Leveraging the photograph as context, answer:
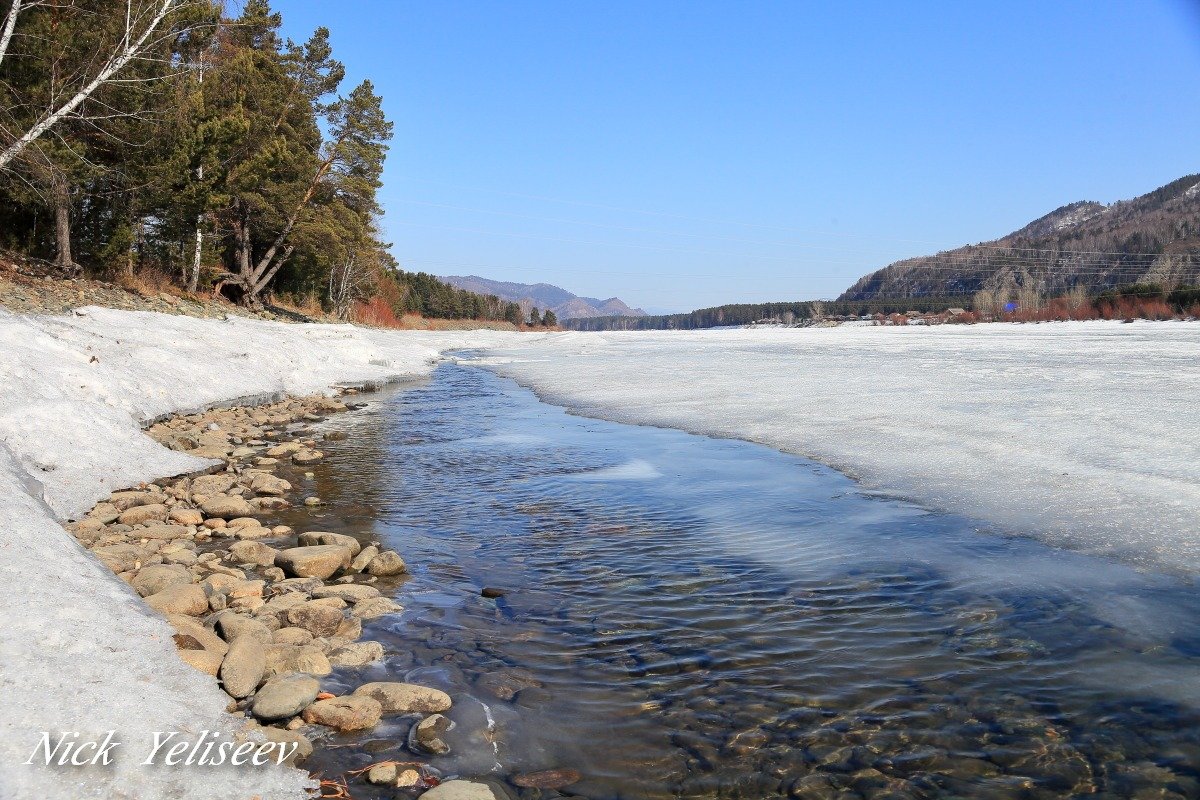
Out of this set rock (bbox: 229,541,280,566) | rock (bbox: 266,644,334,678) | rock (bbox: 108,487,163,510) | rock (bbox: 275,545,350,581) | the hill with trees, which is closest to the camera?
rock (bbox: 266,644,334,678)

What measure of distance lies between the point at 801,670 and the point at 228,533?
13.6ft

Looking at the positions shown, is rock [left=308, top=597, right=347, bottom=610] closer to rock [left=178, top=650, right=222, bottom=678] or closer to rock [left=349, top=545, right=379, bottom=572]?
rock [left=349, top=545, right=379, bottom=572]

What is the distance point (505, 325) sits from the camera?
11938 cm

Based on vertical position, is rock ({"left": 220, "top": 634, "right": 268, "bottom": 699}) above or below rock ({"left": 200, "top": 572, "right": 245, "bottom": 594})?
above

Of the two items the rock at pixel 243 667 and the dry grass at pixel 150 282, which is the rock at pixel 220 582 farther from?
the dry grass at pixel 150 282

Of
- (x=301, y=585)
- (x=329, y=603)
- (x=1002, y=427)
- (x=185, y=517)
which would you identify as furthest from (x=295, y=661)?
(x=1002, y=427)

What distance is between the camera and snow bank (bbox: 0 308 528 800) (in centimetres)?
206

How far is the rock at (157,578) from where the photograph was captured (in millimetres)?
3723

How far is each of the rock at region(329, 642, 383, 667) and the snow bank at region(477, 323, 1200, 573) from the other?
167 inches

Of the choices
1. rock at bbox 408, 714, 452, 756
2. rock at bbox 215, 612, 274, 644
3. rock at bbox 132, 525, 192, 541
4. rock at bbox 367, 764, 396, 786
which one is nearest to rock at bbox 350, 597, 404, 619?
rock at bbox 215, 612, 274, 644

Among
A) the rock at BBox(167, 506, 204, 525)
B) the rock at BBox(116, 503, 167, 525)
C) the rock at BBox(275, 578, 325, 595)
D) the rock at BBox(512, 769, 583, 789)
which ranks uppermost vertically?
the rock at BBox(116, 503, 167, 525)

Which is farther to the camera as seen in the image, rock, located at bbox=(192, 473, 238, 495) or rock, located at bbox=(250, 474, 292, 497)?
rock, located at bbox=(250, 474, 292, 497)

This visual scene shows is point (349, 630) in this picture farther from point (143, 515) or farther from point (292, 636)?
point (143, 515)

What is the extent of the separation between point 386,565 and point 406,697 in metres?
1.73
